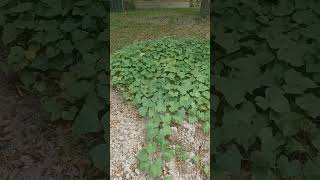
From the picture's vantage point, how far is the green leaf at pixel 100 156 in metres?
3.72

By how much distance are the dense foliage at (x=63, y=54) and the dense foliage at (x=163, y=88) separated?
29 cm

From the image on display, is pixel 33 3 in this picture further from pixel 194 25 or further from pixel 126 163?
pixel 194 25

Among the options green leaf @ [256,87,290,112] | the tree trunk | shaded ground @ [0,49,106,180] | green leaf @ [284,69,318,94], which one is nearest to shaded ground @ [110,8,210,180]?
shaded ground @ [0,49,106,180]

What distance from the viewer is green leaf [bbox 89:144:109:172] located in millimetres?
3717

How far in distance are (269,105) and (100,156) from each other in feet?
4.84

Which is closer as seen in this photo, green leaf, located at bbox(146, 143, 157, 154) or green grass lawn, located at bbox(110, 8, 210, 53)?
green leaf, located at bbox(146, 143, 157, 154)

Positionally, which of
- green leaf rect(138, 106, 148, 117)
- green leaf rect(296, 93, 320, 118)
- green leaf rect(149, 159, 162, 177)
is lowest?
green leaf rect(149, 159, 162, 177)

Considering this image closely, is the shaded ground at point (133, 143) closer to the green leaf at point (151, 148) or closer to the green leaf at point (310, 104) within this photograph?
the green leaf at point (151, 148)

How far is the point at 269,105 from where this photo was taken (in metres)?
3.77

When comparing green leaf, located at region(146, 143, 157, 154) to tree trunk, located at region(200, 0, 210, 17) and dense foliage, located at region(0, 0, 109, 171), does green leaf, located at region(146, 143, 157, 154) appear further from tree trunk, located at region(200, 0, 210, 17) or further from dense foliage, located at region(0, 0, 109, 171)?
tree trunk, located at region(200, 0, 210, 17)

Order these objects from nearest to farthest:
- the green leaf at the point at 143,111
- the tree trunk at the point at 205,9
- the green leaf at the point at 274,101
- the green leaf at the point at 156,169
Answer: the green leaf at the point at 156,169, the green leaf at the point at 274,101, the green leaf at the point at 143,111, the tree trunk at the point at 205,9

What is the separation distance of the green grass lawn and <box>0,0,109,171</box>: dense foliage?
3.31 ft

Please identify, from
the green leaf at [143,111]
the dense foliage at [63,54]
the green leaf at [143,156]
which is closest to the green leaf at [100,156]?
the dense foliage at [63,54]

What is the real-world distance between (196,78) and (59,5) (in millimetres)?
1567
